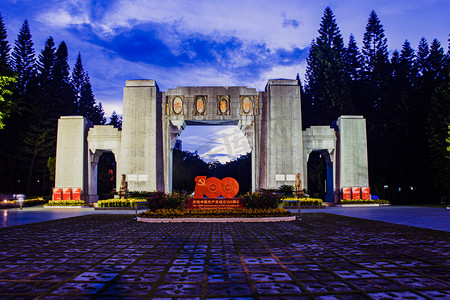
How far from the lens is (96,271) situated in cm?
565

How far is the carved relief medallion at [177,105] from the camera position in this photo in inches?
1218

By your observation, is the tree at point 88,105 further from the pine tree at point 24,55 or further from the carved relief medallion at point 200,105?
the carved relief medallion at point 200,105

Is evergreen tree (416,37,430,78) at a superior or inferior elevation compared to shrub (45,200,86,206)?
superior

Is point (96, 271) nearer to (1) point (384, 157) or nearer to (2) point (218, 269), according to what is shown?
(2) point (218, 269)

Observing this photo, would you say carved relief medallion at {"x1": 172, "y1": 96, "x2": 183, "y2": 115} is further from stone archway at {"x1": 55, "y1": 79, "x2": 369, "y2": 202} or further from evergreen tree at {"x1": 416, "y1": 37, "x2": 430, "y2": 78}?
evergreen tree at {"x1": 416, "y1": 37, "x2": 430, "y2": 78}

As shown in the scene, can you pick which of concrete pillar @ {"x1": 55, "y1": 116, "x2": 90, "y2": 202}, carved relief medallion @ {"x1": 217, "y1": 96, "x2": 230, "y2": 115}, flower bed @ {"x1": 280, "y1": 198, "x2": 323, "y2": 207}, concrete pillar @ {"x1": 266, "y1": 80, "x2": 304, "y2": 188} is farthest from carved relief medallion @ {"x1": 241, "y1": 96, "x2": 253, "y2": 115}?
concrete pillar @ {"x1": 55, "y1": 116, "x2": 90, "y2": 202}

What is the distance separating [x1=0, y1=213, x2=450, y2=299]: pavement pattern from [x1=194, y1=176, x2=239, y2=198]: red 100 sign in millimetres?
7790

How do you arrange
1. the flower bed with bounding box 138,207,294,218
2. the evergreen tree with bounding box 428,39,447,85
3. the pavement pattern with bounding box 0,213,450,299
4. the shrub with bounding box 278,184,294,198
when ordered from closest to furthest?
1. the pavement pattern with bounding box 0,213,450,299
2. the flower bed with bounding box 138,207,294,218
3. the shrub with bounding box 278,184,294,198
4. the evergreen tree with bounding box 428,39,447,85

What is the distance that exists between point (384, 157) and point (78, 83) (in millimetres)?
49461

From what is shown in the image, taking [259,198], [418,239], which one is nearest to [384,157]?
[259,198]

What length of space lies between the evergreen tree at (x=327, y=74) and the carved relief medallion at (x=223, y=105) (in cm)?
2100

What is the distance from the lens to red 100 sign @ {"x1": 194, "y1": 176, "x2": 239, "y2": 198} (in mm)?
17453

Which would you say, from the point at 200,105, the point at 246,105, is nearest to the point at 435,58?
the point at 246,105

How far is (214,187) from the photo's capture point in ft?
57.7
